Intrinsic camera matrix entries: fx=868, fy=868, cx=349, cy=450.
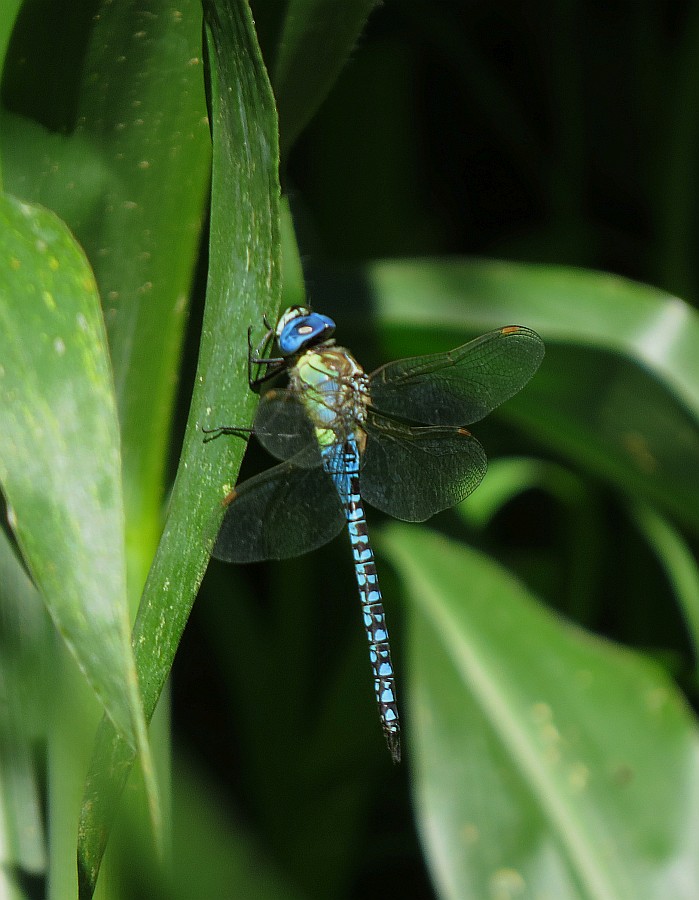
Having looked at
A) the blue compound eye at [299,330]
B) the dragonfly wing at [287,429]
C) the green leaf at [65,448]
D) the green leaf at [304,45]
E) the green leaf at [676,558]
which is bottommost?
the green leaf at [676,558]

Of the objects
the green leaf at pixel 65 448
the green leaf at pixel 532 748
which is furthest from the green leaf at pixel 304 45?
the green leaf at pixel 532 748

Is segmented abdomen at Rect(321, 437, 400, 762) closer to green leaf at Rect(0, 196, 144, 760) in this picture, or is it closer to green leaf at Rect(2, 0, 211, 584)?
green leaf at Rect(2, 0, 211, 584)

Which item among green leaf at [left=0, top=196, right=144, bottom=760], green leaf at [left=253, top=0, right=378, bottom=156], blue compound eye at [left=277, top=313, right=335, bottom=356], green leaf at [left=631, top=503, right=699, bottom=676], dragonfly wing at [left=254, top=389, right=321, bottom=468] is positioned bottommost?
green leaf at [left=631, top=503, right=699, bottom=676]

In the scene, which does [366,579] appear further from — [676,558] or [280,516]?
[676,558]

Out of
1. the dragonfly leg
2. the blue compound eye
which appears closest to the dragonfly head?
the blue compound eye

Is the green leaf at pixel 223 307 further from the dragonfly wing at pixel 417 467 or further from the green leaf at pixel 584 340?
the green leaf at pixel 584 340

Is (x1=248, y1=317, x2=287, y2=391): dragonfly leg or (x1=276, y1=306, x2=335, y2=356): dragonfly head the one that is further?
(x1=276, y1=306, x2=335, y2=356): dragonfly head
